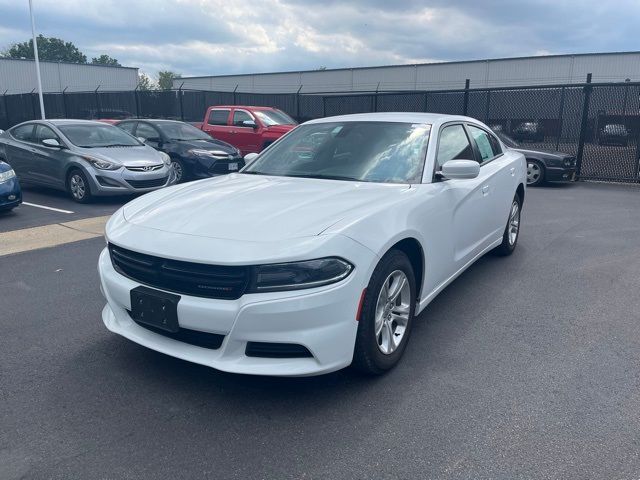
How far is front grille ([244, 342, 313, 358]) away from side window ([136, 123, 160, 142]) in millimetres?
10206

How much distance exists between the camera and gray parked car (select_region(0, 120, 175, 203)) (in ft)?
30.5

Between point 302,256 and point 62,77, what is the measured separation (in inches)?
1731

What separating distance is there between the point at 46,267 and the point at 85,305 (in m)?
1.48

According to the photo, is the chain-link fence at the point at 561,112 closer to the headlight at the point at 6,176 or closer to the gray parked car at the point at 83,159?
the gray parked car at the point at 83,159

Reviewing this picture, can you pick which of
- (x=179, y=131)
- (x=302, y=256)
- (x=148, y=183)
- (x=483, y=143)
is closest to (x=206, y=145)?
(x=179, y=131)

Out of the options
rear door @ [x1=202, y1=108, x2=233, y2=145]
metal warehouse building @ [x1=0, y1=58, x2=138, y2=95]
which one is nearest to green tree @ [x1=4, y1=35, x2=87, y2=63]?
metal warehouse building @ [x1=0, y1=58, x2=138, y2=95]

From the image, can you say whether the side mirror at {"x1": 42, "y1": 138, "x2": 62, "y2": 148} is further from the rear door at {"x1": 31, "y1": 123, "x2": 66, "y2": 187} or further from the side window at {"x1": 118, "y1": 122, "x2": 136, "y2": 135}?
the side window at {"x1": 118, "y1": 122, "x2": 136, "y2": 135}

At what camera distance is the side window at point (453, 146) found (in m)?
4.25

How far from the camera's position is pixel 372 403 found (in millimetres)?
3006

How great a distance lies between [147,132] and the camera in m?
12.3

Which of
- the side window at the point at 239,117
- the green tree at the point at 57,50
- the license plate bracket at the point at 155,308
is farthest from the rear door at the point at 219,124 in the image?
the green tree at the point at 57,50

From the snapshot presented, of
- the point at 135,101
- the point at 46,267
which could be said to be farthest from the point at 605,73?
the point at 46,267

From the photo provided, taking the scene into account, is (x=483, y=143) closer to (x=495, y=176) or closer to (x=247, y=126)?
(x=495, y=176)

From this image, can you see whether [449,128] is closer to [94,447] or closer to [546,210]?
[94,447]
